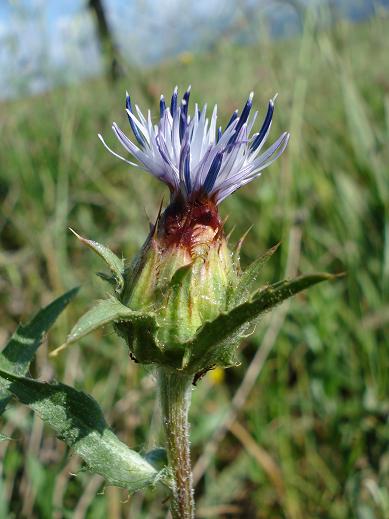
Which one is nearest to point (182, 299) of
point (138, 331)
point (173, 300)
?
point (173, 300)

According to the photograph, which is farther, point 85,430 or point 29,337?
point 29,337

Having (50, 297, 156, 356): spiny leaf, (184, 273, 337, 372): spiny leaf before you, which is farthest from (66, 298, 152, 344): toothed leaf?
(184, 273, 337, 372): spiny leaf

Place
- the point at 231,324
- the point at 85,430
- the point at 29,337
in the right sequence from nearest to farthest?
the point at 231,324
the point at 85,430
the point at 29,337

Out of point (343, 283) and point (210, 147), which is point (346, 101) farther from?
point (210, 147)

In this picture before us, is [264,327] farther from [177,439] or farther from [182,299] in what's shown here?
[182,299]

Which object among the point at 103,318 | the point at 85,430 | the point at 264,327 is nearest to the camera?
the point at 103,318

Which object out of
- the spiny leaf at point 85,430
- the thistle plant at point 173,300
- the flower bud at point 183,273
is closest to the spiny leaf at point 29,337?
the thistle plant at point 173,300

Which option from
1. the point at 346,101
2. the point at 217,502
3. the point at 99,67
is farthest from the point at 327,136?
the point at 217,502
